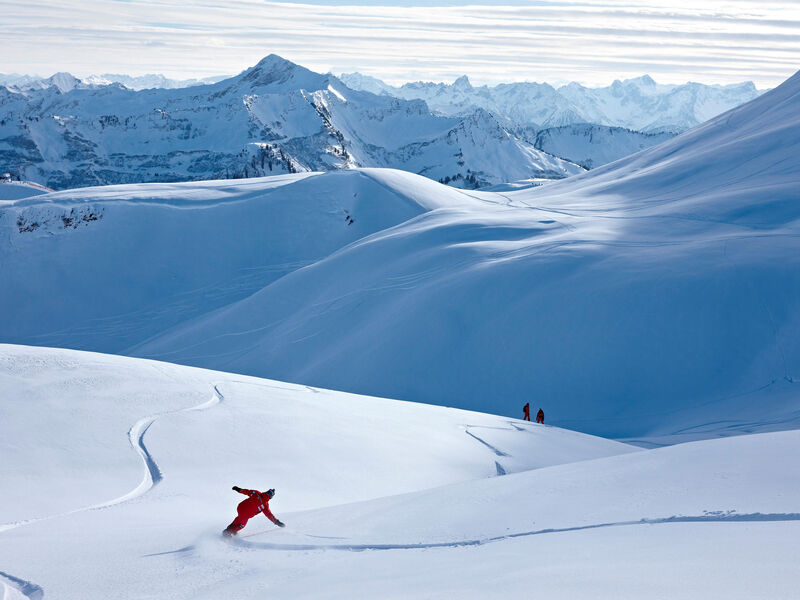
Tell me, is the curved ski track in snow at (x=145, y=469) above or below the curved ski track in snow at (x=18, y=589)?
below

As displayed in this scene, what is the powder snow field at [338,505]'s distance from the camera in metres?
5.55

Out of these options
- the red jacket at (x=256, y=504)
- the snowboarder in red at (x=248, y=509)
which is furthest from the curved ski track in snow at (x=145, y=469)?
the red jacket at (x=256, y=504)

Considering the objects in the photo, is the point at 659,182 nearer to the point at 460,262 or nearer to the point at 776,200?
the point at 776,200

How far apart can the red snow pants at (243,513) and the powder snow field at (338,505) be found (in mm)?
179

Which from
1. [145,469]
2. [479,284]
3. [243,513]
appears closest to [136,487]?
[145,469]

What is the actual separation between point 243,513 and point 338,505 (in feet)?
6.33

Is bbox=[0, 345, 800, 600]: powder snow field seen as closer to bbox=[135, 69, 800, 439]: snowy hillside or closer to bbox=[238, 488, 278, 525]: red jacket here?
bbox=[238, 488, 278, 525]: red jacket

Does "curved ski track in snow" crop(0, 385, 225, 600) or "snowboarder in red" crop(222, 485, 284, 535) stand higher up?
"snowboarder in red" crop(222, 485, 284, 535)

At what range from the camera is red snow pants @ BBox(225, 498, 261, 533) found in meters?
7.65

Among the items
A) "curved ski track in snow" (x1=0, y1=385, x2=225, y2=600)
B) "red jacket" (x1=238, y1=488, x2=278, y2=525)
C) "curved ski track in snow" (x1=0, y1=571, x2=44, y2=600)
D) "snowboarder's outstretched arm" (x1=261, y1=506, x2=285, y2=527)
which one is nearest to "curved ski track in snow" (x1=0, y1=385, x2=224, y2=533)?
"curved ski track in snow" (x1=0, y1=385, x2=225, y2=600)

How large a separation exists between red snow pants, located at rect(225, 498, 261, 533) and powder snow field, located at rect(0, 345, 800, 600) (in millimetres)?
179

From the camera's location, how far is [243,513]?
25.2ft

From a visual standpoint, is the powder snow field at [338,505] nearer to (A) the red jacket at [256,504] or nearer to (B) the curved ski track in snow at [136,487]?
(B) the curved ski track in snow at [136,487]

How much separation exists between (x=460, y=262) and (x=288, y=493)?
23667 mm
